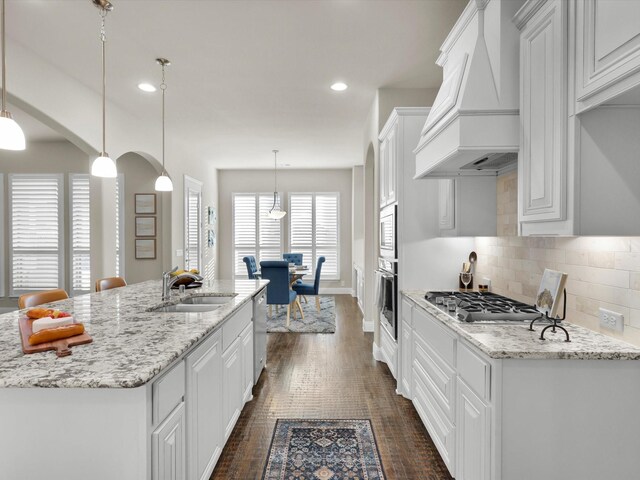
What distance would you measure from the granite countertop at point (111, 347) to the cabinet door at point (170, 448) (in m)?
0.24

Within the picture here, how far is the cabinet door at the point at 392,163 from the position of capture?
10.5 ft

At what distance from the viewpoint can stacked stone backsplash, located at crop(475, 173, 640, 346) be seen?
1.58 m

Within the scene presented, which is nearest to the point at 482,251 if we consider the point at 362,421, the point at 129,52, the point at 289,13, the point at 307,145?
the point at 362,421

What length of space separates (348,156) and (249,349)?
16.9 ft

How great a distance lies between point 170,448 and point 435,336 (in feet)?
4.99

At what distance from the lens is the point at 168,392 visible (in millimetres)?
1404

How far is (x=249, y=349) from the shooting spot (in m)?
2.99

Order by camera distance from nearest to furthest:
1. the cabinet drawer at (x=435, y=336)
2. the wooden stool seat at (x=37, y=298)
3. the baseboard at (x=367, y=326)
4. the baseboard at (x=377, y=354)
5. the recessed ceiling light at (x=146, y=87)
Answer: the cabinet drawer at (x=435, y=336), the wooden stool seat at (x=37, y=298), the recessed ceiling light at (x=146, y=87), the baseboard at (x=377, y=354), the baseboard at (x=367, y=326)

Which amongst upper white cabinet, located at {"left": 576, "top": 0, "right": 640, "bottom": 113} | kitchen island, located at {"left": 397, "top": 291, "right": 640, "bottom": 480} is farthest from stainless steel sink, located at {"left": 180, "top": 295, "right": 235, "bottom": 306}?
upper white cabinet, located at {"left": 576, "top": 0, "right": 640, "bottom": 113}

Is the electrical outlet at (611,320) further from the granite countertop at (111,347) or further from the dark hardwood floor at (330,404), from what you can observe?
the granite countertop at (111,347)

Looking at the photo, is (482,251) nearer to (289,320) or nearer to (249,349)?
(249,349)

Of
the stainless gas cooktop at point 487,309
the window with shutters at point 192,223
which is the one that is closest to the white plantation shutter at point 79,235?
Result: the window with shutters at point 192,223

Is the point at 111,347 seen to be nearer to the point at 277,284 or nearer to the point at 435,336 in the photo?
the point at 435,336

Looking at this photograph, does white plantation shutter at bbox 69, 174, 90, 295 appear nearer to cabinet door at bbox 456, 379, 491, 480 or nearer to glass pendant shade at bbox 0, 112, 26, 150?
glass pendant shade at bbox 0, 112, 26, 150
